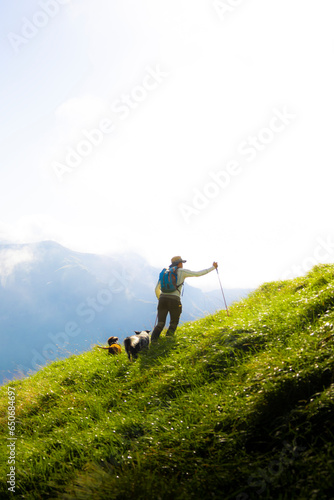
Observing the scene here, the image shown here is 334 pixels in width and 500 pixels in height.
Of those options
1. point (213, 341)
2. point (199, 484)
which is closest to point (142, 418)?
point (199, 484)

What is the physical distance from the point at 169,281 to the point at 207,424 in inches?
225

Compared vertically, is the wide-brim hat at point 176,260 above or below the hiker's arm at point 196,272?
above

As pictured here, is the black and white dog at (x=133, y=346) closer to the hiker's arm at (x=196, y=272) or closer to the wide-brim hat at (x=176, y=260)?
the hiker's arm at (x=196, y=272)

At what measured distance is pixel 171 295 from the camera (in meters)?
9.30

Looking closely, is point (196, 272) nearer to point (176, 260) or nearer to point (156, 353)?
point (176, 260)

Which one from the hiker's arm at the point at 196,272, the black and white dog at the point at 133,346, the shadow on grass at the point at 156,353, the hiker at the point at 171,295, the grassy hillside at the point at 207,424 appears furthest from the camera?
the hiker's arm at the point at 196,272

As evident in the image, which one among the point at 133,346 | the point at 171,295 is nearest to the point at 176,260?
the point at 171,295

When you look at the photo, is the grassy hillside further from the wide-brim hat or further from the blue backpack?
the wide-brim hat

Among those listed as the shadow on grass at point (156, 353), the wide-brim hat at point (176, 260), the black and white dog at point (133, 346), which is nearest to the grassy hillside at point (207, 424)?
the shadow on grass at point (156, 353)

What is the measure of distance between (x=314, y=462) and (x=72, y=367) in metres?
7.35

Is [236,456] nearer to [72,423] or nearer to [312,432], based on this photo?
[312,432]

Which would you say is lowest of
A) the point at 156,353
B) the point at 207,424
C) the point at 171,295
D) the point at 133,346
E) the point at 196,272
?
the point at 207,424

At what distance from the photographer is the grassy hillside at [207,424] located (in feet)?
9.71

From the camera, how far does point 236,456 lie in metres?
3.22
